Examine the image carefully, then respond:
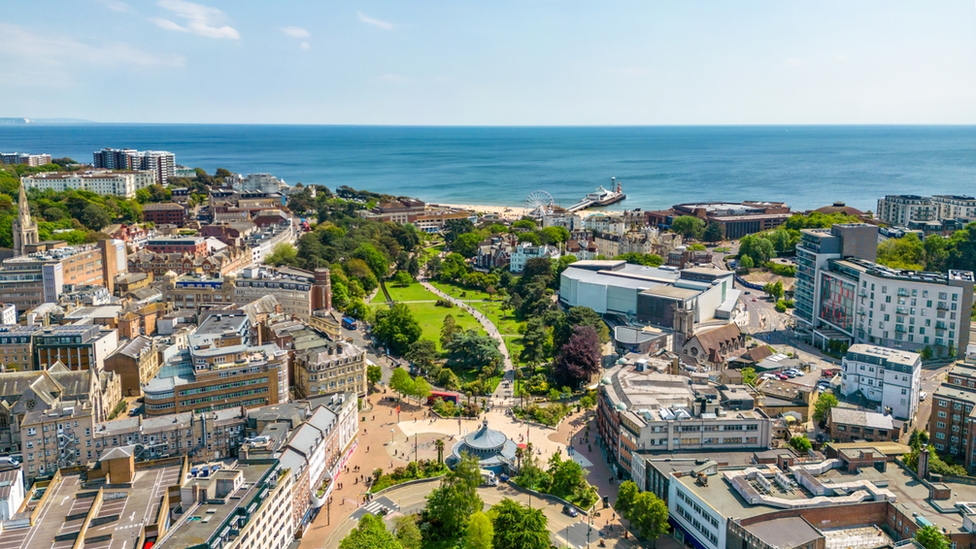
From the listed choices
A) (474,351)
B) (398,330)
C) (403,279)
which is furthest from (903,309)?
(403,279)

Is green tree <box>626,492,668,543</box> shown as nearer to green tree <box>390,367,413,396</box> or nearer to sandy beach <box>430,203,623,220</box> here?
green tree <box>390,367,413,396</box>

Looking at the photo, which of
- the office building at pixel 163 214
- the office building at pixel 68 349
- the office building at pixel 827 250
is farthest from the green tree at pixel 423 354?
the office building at pixel 163 214

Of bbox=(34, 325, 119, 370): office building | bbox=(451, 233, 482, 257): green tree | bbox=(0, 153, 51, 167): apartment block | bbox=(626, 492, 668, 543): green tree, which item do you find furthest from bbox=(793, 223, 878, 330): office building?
bbox=(0, 153, 51, 167): apartment block

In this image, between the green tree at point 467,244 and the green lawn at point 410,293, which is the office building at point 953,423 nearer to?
the green lawn at point 410,293

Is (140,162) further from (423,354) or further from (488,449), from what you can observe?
(488,449)

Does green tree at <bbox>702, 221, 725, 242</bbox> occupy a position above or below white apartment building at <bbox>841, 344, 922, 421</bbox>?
above

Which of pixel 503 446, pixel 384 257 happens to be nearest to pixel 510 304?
pixel 384 257
